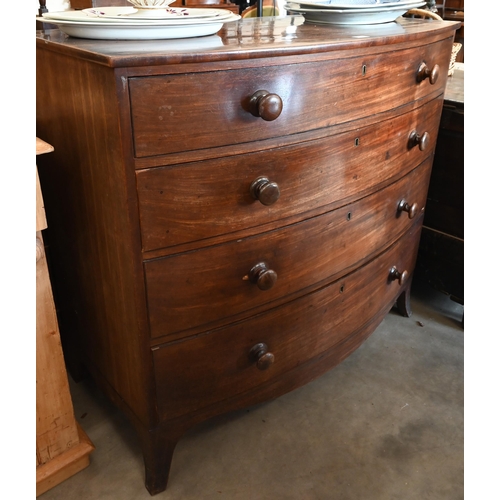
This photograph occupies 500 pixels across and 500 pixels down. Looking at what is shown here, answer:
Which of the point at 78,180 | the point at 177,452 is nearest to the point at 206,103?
the point at 78,180

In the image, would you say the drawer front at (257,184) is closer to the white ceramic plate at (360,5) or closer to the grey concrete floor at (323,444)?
the white ceramic plate at (360,5)

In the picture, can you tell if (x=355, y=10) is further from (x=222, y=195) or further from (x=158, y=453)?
(x=158, y=453)

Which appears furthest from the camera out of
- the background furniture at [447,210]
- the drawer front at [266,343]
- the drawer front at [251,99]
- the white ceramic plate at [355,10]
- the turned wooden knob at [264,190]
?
the background furniture at [447,210]

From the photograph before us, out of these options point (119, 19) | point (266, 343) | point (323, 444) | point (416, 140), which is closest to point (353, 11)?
point (416, 140)

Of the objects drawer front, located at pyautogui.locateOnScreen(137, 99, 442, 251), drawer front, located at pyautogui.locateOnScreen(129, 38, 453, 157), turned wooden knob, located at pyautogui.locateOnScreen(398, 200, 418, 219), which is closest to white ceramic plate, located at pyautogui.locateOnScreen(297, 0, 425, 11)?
drawer front, located at pyautogui.locateOnScreen(129, 38, 453, 157)

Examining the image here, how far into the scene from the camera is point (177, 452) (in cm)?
133

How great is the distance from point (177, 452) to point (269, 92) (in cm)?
92

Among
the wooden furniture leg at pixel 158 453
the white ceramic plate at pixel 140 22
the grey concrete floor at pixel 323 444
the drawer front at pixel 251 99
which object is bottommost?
the grey concrete floor at pixel 323 444

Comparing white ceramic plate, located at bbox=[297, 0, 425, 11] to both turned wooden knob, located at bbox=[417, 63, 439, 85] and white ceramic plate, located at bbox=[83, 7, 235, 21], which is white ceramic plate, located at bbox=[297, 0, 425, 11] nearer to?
turned wooden knob, located at bbox=[417, 63, 439, 85]

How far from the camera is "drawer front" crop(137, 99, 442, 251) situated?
2.92 feet

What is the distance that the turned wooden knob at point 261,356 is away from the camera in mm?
1143

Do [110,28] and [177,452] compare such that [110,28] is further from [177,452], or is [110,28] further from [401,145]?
[177,452]

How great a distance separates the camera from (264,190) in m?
0.95

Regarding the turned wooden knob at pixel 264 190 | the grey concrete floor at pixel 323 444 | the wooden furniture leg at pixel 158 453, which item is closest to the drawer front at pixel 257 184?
the turned wooden knob at pixel 264 190
